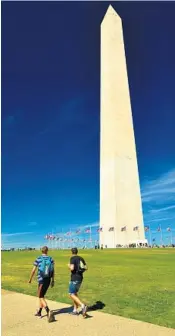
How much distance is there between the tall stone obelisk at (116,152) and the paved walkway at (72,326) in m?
62.4

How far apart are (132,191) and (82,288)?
61620 millimetres

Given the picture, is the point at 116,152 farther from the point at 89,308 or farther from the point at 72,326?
the point at 72,326

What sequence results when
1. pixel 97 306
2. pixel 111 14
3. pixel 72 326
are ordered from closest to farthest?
pixel 72 326 → pixel 97 306 → pixel 111 14

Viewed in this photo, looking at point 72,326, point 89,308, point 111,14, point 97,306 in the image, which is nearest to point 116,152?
point 111,14

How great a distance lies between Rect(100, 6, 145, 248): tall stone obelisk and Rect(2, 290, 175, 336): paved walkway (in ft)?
→ 205

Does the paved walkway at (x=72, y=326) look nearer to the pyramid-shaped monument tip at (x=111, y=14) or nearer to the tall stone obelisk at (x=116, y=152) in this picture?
the tall stone obelisk at (x=116, y=152)

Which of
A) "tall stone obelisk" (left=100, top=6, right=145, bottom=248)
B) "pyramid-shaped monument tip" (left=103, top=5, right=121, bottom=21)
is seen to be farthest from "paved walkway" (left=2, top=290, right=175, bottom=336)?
"pyramid-shaped monument tip" (left=103, top=5, right=121, bottom=21)

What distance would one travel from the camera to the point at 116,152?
74062 millimetres

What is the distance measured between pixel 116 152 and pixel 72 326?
66612 millimetres

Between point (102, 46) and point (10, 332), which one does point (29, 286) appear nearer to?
point (10, 332)

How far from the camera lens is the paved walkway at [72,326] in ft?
24.5

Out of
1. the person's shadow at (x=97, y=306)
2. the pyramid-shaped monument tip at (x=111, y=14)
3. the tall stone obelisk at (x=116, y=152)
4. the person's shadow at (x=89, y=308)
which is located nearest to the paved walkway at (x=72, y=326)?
the person's shadow at (x=89, y=308)

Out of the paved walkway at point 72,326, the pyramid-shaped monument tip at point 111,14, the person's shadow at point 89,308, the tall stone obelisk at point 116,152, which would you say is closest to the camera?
the paved walkway at point 72,326

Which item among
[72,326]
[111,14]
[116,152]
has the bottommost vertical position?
[72,326]
